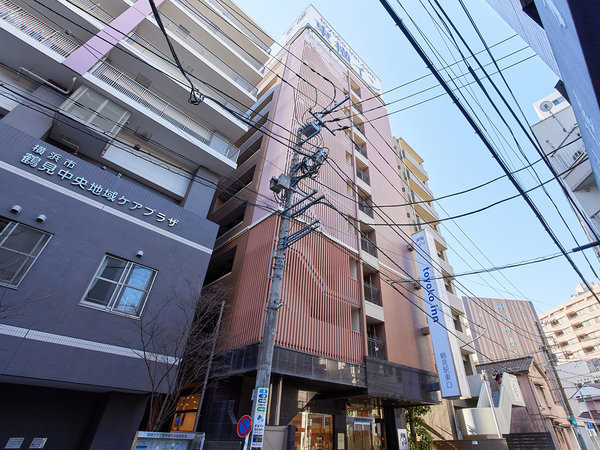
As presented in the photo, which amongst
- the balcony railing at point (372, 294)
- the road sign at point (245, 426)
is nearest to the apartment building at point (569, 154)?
the balcony railing at point (372, 294)

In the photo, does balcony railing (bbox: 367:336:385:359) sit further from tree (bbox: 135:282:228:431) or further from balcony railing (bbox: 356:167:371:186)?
balcony railing (bbox: 356:167:371:186)

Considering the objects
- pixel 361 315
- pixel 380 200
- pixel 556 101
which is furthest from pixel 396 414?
pixel 556 101

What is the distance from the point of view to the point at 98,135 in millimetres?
12531

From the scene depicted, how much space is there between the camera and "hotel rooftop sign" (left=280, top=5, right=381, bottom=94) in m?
29.0

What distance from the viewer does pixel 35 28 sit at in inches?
486

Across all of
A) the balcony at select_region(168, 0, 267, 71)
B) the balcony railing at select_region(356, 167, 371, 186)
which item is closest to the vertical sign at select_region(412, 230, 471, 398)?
the balcony railing at select_region(356, 167, 371, 186)

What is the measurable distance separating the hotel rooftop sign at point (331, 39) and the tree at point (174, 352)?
1071 inches

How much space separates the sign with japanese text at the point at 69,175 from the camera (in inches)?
395

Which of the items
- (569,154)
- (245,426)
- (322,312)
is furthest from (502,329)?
(245,426)

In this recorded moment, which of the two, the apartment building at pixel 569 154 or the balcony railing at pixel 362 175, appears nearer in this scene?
the apartment building at pixel 569 154

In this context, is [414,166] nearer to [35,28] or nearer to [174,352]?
[174,352]

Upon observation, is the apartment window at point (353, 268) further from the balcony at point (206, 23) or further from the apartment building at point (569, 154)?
the balcony at point (206, 23)

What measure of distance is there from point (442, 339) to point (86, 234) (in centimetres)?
1745

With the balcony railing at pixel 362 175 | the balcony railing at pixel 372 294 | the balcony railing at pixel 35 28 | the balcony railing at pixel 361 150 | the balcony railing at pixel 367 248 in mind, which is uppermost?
the balcony railing at pixel 361 150
